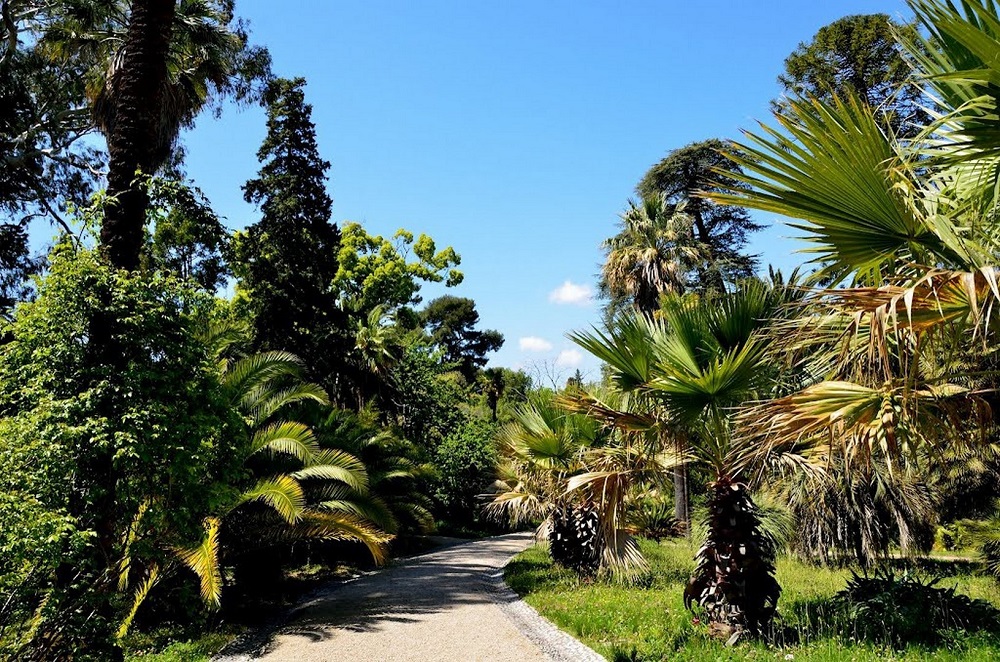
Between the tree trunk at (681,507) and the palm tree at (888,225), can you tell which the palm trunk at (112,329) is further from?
the tree trunk at (681,507)

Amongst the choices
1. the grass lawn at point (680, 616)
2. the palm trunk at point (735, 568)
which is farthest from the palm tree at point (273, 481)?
the palm trunk at point (735, 568)

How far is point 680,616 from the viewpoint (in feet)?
26.9

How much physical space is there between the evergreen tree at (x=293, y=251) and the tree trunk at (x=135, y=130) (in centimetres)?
816

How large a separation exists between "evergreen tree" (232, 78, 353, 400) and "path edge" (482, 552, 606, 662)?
867cm

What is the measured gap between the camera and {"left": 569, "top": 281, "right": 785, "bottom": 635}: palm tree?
6309 millimetres

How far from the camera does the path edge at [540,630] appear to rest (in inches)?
291

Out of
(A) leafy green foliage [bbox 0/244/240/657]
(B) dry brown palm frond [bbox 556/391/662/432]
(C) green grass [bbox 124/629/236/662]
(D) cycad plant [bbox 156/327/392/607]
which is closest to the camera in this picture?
(A) leafy green foliage [bbox 0/244/240/657]

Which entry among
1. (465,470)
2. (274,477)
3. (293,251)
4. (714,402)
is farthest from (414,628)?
(465,470)

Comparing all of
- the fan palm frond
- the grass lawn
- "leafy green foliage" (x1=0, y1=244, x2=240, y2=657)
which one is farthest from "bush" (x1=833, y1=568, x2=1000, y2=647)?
the fan palm frond

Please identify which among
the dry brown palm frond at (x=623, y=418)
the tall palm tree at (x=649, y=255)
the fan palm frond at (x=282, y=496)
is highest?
the tall palm tree at (x=649, y=255)

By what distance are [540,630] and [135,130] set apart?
8.09 metres

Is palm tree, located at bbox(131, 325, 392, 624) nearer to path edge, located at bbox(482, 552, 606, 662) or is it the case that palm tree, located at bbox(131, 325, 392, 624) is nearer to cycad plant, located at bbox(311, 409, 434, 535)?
cycad plant, located at bbox(311, 409, 434, 535)

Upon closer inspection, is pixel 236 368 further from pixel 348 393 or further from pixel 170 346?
pixel 348 393

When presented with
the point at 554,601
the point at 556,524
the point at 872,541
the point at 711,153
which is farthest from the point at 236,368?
the point at 711,153
